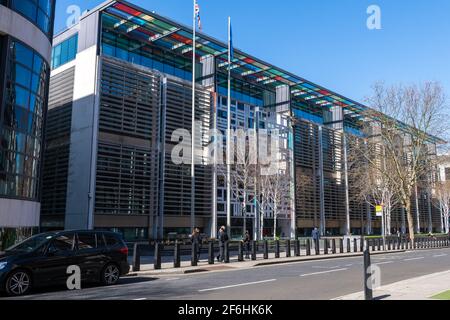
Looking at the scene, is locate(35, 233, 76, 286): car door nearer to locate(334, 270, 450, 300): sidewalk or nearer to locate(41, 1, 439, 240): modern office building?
locate(334, 270, 450, 300): sidewalk

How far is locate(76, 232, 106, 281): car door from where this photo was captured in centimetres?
1230

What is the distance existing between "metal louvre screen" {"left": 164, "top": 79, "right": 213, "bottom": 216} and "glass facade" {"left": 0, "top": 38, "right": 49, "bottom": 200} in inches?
598

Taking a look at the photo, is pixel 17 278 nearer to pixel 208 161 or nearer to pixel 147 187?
pixel 147 187

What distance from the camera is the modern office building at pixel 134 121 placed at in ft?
105

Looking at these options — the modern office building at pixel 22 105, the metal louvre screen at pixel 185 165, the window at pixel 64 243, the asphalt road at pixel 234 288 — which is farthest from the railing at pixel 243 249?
the metal louvre screen at pixel 185 165

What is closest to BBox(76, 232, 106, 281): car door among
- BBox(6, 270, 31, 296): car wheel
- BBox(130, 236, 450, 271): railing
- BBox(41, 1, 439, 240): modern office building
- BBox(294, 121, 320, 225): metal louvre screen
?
BBox(6, 270, 31, 296): car wheel

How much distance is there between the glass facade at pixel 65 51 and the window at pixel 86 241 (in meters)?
26.0

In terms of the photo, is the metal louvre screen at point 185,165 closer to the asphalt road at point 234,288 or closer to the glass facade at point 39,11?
the glass facade at point 39,11

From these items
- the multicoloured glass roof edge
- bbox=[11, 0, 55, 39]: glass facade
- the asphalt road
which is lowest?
the asphalt road

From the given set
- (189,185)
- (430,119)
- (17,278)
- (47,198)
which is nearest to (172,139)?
(189,185)

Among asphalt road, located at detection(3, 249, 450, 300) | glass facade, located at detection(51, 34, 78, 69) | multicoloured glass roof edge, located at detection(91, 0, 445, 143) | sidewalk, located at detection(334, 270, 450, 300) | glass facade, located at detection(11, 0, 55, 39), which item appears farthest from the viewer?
glass facade, located at detection(51, 34, 78, 69)

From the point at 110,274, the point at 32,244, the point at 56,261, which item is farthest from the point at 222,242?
the point at 32,244

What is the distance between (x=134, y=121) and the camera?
1344 inches

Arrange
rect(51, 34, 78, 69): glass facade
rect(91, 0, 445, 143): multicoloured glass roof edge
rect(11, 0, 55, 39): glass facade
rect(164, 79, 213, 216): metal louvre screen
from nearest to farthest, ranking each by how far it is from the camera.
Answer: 1. rect(11, 0, 55, 39): glass facade
2. rect(91, 0, 445, 143): multicoloured glass roof edge
3. rect(51, 34, 78, 69): glass facade
4. rect(164, 79, 213, 216): metal louvre screen
